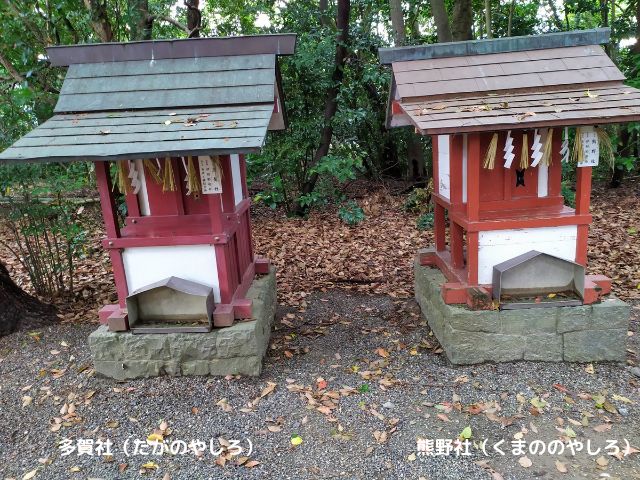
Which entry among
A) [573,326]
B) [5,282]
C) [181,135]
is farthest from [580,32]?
[5,282]

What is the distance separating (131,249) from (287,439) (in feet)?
6.88

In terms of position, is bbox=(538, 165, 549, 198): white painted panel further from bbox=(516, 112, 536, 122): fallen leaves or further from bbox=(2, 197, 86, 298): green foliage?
bbox=(2, 197, 86, 298): green foliage

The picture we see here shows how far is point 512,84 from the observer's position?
13.1 ft

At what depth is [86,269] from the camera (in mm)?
6957

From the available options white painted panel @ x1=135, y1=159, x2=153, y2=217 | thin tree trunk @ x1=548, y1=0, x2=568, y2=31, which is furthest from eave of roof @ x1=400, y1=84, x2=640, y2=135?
thin tree trunk @ x1=548, y1=0, x2=568, y2=31

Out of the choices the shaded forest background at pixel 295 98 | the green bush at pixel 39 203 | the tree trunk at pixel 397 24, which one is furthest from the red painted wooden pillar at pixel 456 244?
the tree trunk at pixel 397 24

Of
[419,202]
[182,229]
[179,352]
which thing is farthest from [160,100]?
[419,202]

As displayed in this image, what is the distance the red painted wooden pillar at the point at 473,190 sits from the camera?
12.5 feet

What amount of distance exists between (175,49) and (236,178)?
53.3 inches

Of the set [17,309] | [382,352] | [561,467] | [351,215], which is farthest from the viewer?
[351,215]

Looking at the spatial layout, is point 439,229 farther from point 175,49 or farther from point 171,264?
point 175,49

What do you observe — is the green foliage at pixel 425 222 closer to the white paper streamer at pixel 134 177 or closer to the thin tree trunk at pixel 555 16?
the white paper streamer at pixel 134 177

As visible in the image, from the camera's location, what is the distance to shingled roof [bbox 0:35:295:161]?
3.40 meters

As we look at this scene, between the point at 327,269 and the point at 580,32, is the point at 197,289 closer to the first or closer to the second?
the point at 327,269
